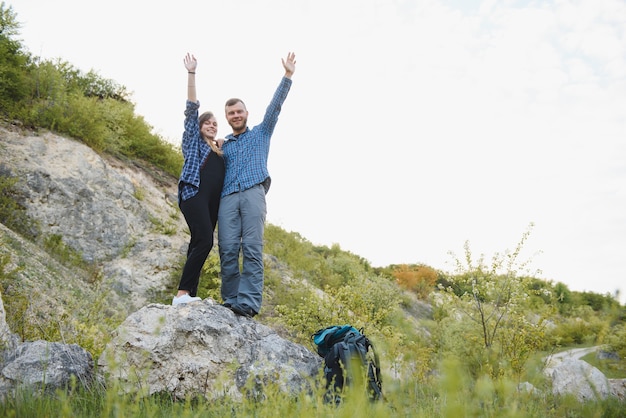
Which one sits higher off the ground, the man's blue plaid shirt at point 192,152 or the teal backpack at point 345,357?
the man's blue plaid shirt at point 192,152

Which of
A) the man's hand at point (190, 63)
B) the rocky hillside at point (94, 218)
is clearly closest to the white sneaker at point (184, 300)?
the man's hand at point (190, 63)

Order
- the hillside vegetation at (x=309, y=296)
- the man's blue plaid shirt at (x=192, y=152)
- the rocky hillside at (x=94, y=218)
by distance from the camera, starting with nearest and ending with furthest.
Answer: the hillside vegetation at (x=309, y=296) < the man's blue plaid shirt at (x=192, y=152) < the rocky hillside at (x=94, y=218)

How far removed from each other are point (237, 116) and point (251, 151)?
471 millimetres

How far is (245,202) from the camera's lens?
15.3 feet

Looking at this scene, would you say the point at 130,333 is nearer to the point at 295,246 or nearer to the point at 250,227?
the point at 250,227

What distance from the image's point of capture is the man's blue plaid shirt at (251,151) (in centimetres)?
475

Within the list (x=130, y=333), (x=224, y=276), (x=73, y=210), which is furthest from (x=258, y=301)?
(x=73, y=210)

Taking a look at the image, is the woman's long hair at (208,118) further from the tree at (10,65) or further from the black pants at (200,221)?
the tree at (10,65)

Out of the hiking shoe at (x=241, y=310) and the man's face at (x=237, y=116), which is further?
the man's face at (x=237, y=116)

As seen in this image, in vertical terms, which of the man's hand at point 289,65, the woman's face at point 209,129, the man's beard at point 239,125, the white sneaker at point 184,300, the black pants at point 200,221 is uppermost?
the man's hand at point 289,65

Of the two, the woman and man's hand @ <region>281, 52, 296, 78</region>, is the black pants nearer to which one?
the woman

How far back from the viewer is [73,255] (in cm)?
842

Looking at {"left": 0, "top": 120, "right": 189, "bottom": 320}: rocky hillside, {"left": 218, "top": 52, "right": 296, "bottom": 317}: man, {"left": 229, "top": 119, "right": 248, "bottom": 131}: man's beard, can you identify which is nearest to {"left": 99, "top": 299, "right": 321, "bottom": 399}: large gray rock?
{"left": 218, "top": 52, "right": 296, "bottom": 317}: man

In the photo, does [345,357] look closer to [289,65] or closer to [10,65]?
[289,65]
